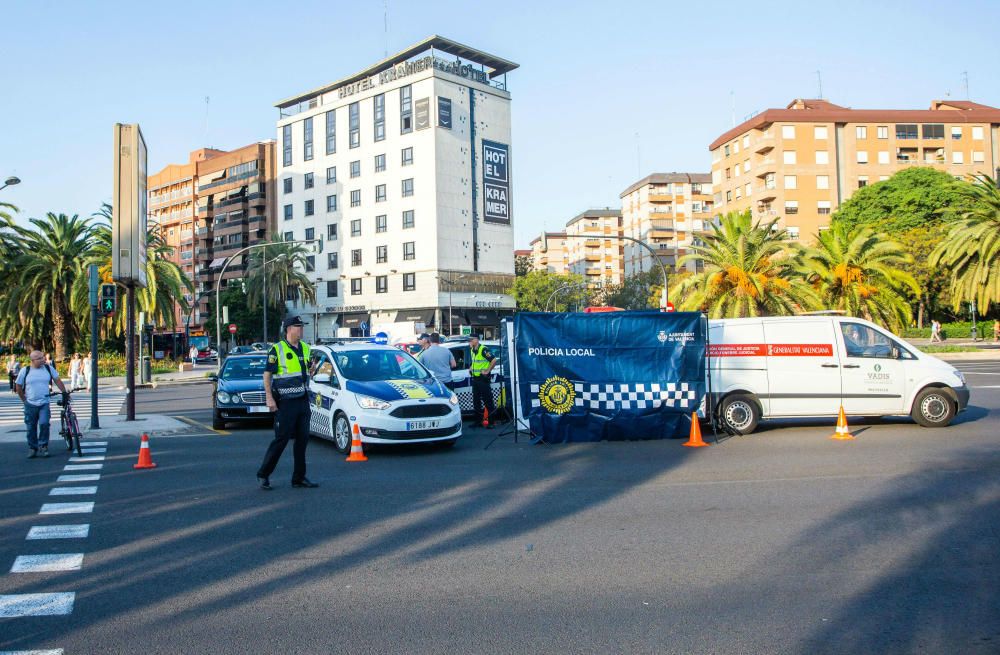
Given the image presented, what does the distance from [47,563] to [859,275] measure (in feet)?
99.5

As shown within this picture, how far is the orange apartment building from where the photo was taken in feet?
289

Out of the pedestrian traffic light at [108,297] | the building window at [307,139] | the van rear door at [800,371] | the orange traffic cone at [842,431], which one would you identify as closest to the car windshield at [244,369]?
the pedestrian traffic light at [108,297]

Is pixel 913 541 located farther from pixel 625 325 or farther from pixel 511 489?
pixel 625 325

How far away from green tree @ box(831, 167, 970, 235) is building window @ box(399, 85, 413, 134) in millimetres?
35727

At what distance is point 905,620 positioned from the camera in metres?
4.92

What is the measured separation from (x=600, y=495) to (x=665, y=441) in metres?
4.76

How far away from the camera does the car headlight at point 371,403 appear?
11.9 meters

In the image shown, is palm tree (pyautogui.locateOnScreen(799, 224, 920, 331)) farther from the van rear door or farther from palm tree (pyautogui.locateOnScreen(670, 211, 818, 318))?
the van rear door

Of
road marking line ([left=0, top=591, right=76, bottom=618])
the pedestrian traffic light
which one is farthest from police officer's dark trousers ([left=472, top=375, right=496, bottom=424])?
road marking line ([left=0, top=591, right=76, bottom=618])

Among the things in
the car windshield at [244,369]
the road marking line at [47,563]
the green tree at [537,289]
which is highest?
the green tree at [537,289]

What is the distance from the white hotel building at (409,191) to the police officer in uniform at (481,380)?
171 ft

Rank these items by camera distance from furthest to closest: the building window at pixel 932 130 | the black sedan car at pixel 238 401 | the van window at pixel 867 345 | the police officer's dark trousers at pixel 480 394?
the building window at pixel 932 130 < the black sedan car at pixel 238 401 < the police officer's dark trousers at pixel 480 394 < the van window at pixel 867 345

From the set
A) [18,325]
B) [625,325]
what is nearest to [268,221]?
[18,325]

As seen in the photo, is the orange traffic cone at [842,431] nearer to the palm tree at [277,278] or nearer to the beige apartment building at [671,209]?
the palm tree at [277,278]
